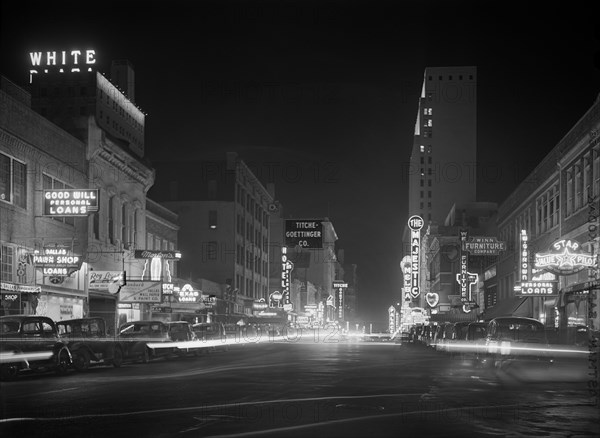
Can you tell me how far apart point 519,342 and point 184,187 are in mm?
61626

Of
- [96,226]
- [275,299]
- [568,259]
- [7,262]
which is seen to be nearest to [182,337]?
[7,262]

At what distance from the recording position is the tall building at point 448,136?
156500mm

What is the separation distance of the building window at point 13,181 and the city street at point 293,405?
38.2 ft

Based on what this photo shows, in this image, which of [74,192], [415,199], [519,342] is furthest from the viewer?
[415,199]

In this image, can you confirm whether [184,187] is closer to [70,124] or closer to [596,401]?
[70,124]

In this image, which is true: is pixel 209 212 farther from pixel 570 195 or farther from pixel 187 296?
pixel 570 195

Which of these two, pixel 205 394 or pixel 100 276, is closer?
pixel 205 394

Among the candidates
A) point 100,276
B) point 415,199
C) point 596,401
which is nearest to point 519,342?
point 596,401

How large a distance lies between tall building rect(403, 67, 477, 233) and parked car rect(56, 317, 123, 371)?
12178 cm

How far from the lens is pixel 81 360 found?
27.2 metres

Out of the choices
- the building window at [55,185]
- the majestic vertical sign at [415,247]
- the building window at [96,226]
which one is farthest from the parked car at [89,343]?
the majestic vertical sign at [415,247]

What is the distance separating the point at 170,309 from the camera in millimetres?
54250

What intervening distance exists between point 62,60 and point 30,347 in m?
94.7

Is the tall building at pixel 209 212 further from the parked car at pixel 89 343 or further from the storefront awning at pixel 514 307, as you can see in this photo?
the parked car at pixel 89 343
